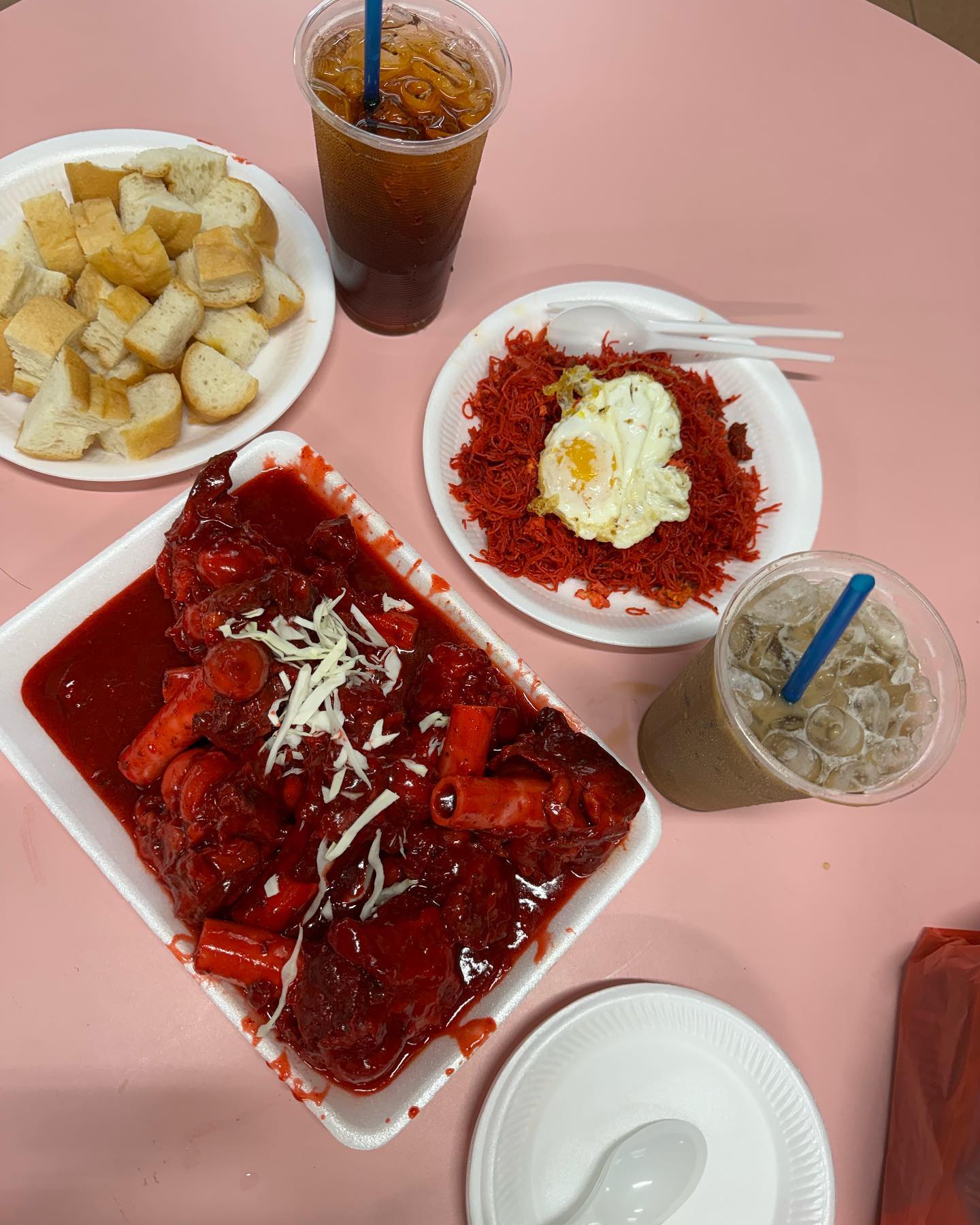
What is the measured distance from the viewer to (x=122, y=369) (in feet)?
8.43

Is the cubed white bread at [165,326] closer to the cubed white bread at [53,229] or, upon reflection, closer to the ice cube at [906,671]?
the cubed white bread at [53,229]

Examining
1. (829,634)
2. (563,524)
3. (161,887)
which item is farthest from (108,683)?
(829,634)

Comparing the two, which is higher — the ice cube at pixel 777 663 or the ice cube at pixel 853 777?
the ice cube at pixel 777 663

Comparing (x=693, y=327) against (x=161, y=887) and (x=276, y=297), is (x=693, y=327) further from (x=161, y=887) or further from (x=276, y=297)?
(x=161, y=887)

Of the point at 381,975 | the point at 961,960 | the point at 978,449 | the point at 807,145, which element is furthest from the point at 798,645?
the point at 807,145

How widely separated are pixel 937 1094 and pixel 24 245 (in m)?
3.64

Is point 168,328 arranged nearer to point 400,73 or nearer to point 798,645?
point 400,73

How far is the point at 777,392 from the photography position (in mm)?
2861

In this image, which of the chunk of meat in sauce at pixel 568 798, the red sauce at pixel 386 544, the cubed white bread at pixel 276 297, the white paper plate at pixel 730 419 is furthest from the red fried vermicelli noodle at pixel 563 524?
the cubed white bread at pixel 276 297

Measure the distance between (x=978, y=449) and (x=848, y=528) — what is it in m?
0.67

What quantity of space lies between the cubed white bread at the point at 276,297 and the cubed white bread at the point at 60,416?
1.96 feet

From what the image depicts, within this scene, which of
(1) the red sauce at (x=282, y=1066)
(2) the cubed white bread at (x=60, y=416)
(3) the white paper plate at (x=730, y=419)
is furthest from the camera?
(3) the white paper plate at (x=730, y=419)

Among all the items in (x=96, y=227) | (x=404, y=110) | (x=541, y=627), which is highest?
(x=404, y=110)

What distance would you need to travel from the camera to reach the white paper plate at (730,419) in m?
2.50
